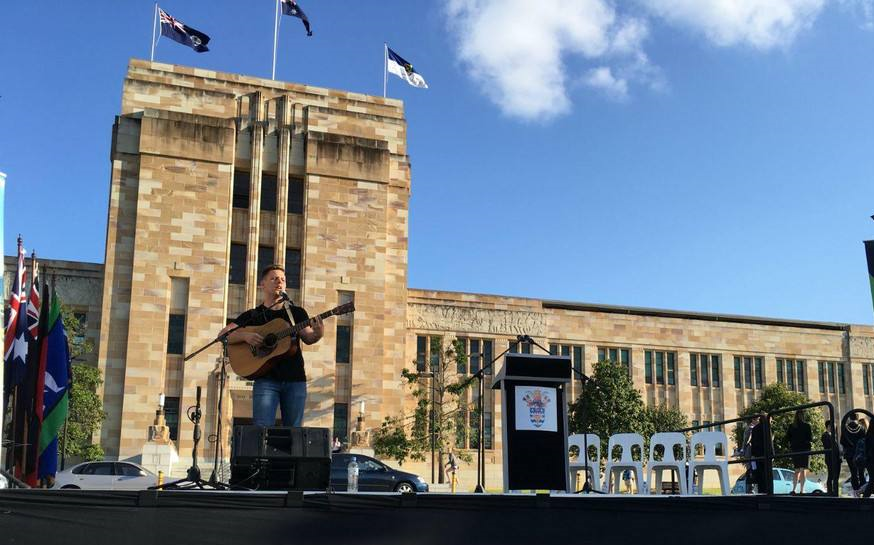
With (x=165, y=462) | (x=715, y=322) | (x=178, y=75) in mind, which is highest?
(x=178, y=75)

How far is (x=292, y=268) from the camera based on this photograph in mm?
38625

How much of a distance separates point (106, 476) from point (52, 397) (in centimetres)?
1116

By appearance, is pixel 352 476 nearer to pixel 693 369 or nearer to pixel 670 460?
pixel 670 460

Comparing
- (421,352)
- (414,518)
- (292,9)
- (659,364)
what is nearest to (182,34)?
(292,9)

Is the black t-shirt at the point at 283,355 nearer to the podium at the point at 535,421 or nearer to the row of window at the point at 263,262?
the podium at the point at 535,421

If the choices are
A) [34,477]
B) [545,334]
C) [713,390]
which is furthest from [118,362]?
[713,390]

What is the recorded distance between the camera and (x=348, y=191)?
129 feet

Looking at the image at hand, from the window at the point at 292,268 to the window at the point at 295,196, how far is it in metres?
1.87

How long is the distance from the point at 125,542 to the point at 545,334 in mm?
39902

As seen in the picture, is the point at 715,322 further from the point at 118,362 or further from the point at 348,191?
the point at 118,362

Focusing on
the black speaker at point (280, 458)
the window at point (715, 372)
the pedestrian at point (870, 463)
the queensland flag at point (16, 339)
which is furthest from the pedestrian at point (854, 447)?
the window at point (715, 372)

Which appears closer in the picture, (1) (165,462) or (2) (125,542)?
(2) (125,542)

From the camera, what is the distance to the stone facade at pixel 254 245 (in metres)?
35.8

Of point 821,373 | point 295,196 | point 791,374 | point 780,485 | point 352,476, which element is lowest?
point 780,485
